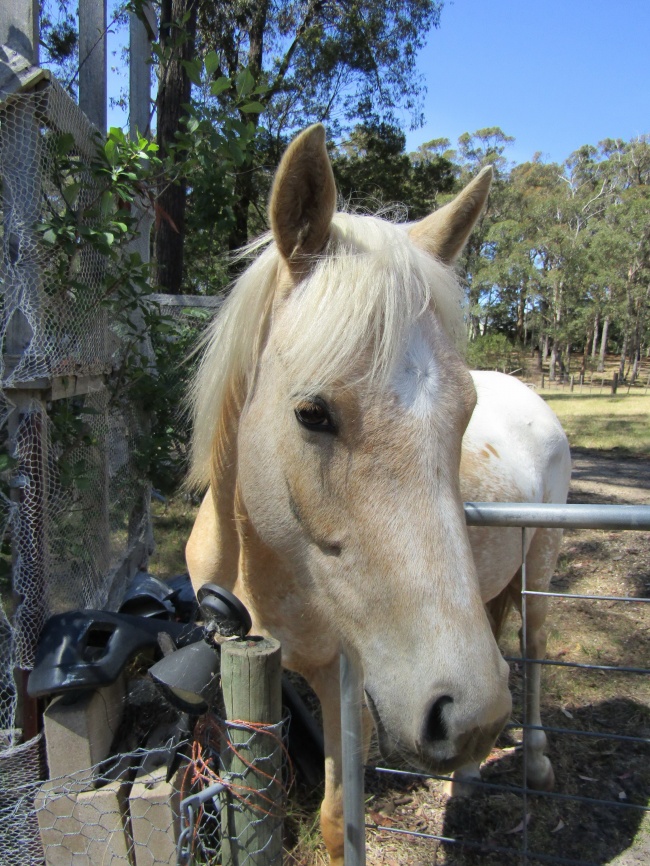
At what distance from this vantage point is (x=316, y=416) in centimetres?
138

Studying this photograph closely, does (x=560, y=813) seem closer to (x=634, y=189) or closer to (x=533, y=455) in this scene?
(x=533, y=455)

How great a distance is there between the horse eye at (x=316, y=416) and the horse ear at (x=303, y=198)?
465 millimetres

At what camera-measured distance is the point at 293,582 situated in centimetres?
178

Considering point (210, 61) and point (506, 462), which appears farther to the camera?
point (506, 462)

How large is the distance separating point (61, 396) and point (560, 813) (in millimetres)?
2938

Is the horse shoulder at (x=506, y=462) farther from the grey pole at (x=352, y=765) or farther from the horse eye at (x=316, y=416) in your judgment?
the horse eye at (x=316, y=416)

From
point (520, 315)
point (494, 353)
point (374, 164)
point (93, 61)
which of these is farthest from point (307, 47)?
point (520, 315)

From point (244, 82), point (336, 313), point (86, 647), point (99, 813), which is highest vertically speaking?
point (244, 82)

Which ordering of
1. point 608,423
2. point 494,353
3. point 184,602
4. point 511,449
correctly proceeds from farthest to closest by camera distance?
1. point 494,353
2. point 608,423
3. point 184,602
4. point 511,449

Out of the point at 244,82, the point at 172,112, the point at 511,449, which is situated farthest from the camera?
the point at 172,112

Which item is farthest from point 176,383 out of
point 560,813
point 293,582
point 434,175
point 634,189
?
point 634,189

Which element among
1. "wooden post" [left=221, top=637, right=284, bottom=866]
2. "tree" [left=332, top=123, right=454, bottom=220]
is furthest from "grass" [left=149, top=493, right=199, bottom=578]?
"tree" [left=332, top=123, right=454, bottom=220]

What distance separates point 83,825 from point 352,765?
1165 mm

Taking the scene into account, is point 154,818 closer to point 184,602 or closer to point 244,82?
point 184,602
